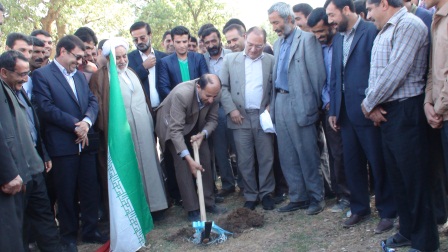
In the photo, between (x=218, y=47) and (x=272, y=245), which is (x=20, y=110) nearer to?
(x=272, y=245)

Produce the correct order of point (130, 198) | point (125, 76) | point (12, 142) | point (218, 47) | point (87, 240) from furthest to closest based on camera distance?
point (218, 47) < point (125, 76) < point (87, 240) < point (130, 198) < point (12, 142)

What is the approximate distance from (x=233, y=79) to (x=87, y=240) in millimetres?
2402

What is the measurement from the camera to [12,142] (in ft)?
11.4

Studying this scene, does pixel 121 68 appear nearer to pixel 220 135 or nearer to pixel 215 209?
pixel 220 135

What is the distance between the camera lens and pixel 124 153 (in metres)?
5.02

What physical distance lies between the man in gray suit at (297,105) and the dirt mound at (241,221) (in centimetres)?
43

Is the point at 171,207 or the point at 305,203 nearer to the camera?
the point at 305,203

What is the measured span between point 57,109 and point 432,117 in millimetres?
3366

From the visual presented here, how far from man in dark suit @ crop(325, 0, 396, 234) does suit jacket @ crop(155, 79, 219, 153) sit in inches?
59.8

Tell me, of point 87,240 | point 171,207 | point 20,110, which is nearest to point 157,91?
point 171,207

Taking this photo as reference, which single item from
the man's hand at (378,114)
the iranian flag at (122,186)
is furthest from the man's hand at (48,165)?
the man's hand at (378,114)

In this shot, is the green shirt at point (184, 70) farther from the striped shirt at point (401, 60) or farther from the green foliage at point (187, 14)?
the green foliage at point (187, 14)

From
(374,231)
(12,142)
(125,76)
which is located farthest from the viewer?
(125,76)

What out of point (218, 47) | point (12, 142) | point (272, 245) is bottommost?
point (272, 245)
